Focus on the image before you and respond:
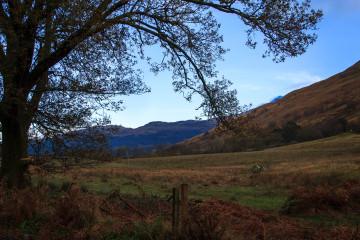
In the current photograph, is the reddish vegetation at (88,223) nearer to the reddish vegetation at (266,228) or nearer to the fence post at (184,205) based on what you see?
the reddish vegetation at (266,228)

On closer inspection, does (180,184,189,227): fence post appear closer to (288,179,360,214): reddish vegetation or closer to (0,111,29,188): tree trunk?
(0,111,29,188): tree trunk

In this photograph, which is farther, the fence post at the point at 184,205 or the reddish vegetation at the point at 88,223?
the fence post at the point at 184,205

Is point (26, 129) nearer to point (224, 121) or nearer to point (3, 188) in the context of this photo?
point (3, 188)

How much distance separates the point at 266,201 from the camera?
49.0 ft

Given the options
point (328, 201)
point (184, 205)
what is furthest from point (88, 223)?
point (328, 201)

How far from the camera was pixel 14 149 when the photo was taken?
9.73 m

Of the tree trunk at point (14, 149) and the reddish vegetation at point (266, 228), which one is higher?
the tree trunk at point (14, 149)

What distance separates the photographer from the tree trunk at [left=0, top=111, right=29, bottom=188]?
9.56 meters

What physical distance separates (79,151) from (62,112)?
1.38 m

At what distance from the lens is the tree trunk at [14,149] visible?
31.4ft

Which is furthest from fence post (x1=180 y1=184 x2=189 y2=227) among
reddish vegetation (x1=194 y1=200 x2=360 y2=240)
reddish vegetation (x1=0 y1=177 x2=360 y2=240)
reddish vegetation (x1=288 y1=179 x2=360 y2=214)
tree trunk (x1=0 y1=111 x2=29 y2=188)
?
reddish vegetation (x1=288 y1=179 x2=360 y2=214)

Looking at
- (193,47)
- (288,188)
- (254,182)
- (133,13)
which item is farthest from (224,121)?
(254,182)

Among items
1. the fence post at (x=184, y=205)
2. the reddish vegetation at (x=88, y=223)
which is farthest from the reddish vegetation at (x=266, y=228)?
the fence post at (x=184, y=205)

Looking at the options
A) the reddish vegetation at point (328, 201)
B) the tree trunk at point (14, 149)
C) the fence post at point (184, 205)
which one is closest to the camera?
the fence post at point (184, 205)
